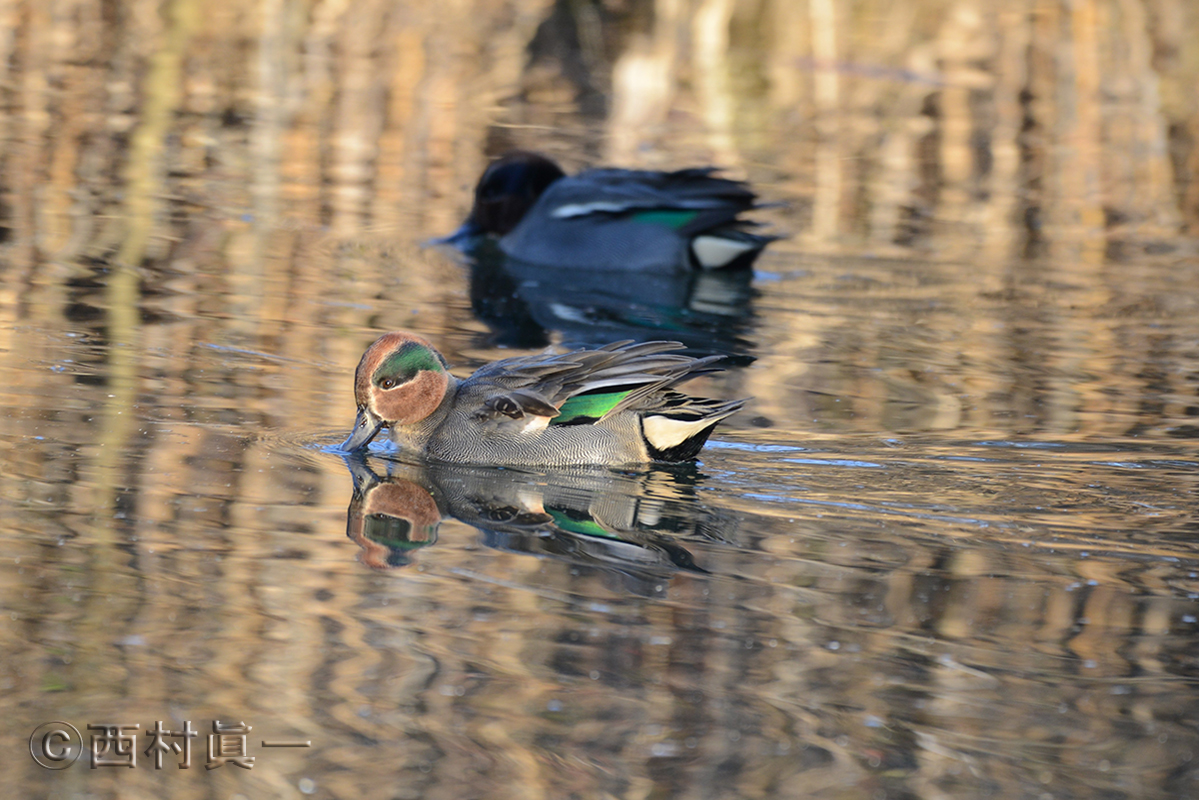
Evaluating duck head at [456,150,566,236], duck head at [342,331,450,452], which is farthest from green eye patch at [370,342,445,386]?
duck head at [456,150,566,236]

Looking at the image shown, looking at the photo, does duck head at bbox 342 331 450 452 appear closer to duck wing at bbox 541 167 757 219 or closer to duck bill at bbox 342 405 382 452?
duck bill at bbox 342 405 382 452

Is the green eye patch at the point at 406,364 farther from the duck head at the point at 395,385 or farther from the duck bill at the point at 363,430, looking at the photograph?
the duck bill at the point at 363,430

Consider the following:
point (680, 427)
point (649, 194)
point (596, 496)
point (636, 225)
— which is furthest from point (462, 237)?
point (596, 496)

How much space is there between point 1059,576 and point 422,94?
11.7m

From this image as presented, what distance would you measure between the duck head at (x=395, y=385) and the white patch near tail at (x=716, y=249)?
4.58m

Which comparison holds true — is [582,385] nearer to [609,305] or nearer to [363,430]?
[363,430]

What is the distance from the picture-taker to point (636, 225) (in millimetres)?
10531

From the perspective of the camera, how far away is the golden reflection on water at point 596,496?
3938 mm

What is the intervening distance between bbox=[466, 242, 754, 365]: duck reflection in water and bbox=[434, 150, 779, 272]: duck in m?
0.09

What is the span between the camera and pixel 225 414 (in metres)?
6.37

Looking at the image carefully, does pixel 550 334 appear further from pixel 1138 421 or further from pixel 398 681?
pixel 398 681

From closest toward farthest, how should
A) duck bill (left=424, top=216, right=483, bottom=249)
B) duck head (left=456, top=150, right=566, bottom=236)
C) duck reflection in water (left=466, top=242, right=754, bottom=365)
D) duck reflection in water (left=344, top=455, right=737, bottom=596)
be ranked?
duck reflection in water (left=344, top=455, right=737, bottom=596), duck reflection in water (left=466, top=242, right=754, bottom=365), duck bill (left=424, top=216, right=483, bottom=249), duck head (left=456, top=150, right=566, bottom=236)

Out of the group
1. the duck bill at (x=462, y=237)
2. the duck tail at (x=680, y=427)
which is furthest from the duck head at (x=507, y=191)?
the duck tail at (x=680, y=427)

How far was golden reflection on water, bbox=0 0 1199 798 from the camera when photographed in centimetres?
394
